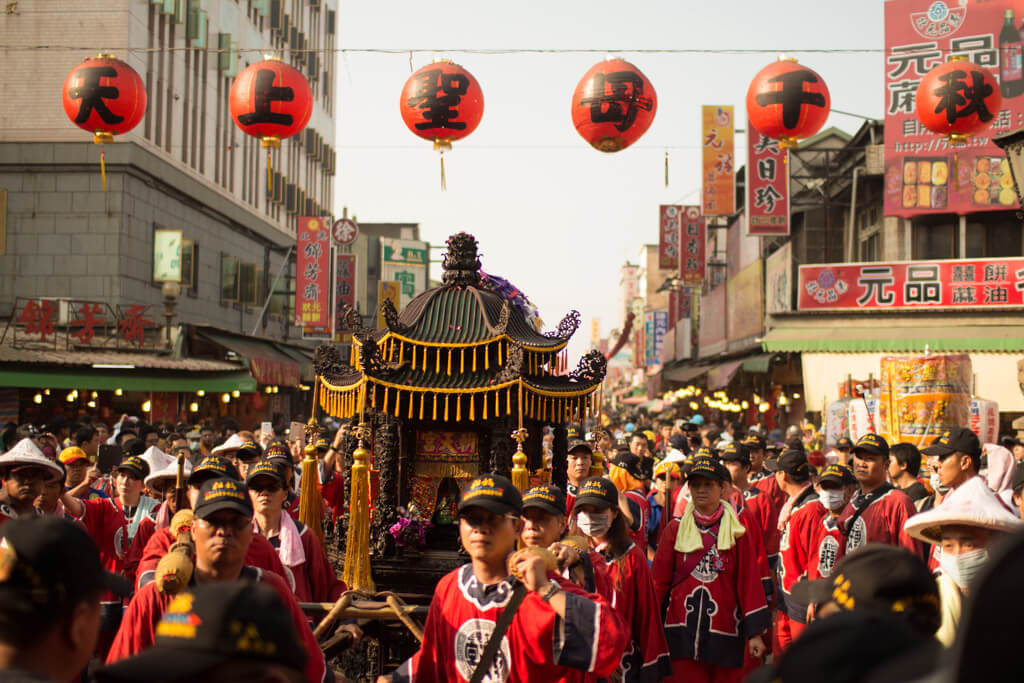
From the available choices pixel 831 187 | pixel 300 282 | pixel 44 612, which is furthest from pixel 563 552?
pixel 300 282

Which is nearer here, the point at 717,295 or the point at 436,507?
the point at 436,507

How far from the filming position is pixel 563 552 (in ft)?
15.2

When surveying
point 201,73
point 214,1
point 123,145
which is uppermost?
point 214,1

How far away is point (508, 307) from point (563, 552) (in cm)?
599

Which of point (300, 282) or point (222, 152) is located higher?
point (222, 152)

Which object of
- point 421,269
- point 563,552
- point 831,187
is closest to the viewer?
point 563,552

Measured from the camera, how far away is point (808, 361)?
2278 centimetres

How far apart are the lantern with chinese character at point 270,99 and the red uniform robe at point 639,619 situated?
24.0 feet

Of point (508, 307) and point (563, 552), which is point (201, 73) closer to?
point (508, 307)

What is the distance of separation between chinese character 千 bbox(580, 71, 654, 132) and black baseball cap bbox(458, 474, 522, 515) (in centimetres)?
723

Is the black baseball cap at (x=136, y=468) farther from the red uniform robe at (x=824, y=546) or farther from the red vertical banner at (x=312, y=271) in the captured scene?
the red vertical banner at (x=312, y=271)

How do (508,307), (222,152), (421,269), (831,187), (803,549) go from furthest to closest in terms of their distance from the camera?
1. (421,269)
2. (222,152)
3. (831,187)
4. (508,307)
5. (803,549)

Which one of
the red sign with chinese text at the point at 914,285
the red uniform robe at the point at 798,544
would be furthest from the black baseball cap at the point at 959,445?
the red sign with chinese text at the point at 914,285

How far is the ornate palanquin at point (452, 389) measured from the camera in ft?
34.2
